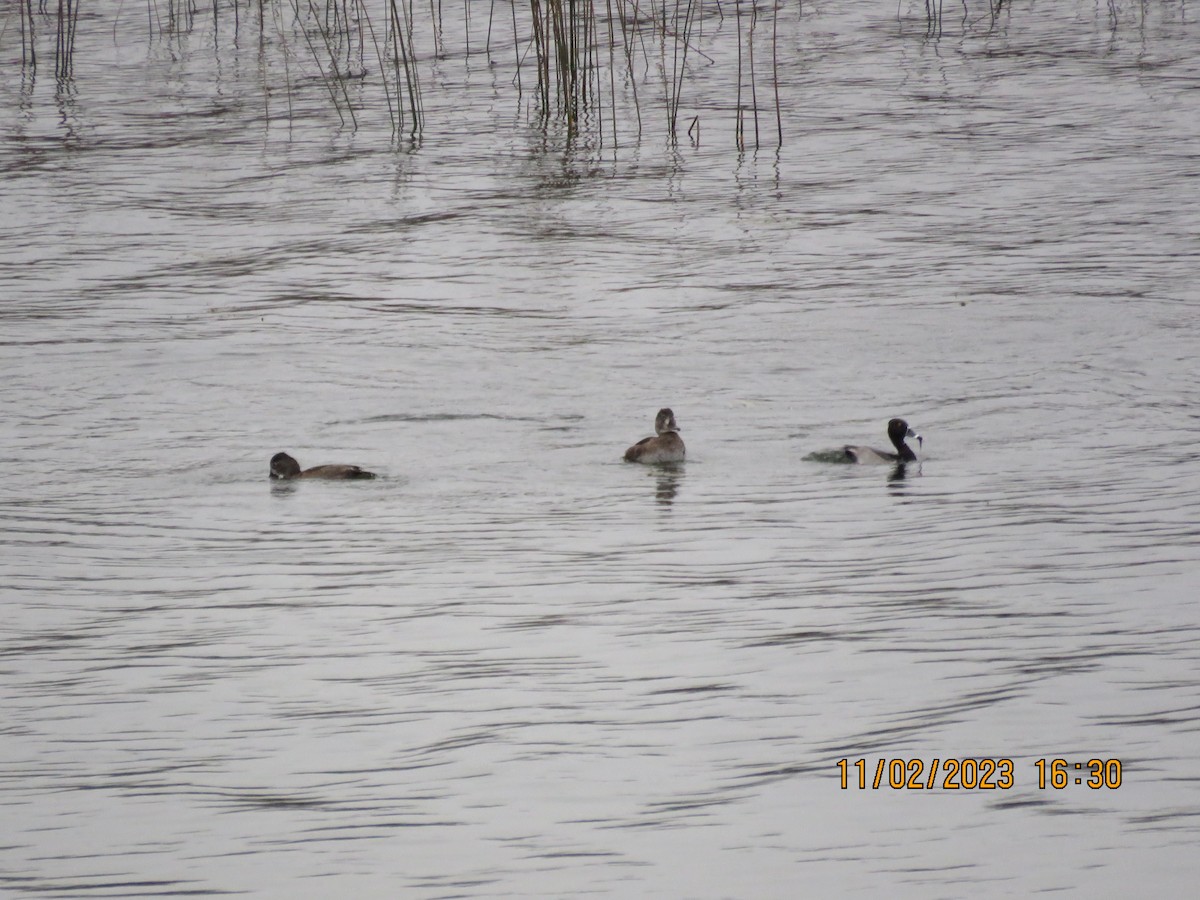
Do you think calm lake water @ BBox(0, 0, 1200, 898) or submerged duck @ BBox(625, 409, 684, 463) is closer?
calm lake water @ BBox(0, 0, 1200, 898)

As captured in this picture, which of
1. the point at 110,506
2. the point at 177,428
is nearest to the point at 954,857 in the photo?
the point at 110,506

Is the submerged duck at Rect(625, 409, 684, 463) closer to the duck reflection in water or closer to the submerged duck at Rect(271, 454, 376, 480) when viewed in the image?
the duck reflection in water

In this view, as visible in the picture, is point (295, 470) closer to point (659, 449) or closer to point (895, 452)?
point (659, 449)

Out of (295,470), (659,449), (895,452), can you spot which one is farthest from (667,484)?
(295,470)

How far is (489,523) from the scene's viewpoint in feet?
29.0

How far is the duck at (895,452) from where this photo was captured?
31.9 ft

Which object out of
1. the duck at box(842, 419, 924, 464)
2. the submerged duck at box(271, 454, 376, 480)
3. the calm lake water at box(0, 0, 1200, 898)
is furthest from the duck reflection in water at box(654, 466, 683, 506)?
the submerged duck at box(271, 454, 376, 480)

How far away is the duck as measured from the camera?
31.9 feet

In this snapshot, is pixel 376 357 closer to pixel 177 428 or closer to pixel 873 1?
pixel 177 428

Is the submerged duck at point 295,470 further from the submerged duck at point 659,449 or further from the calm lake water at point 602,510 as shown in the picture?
the submerged duck at point 659,449

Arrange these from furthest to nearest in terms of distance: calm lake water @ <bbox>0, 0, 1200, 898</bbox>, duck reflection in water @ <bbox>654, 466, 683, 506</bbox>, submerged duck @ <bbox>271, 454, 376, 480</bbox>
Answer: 1. submerged duck @ <bbox>271, 454, 376, 480</bbox>
2. duck reflection in water @ <bbox>654, 466, 683, 506</bbox>
3. calm lake water @ <bbox>0, 0, 1200, 898</bbox>

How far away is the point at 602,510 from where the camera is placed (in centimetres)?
916

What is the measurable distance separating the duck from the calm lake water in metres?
0.15

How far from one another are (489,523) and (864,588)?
83.1 inches
